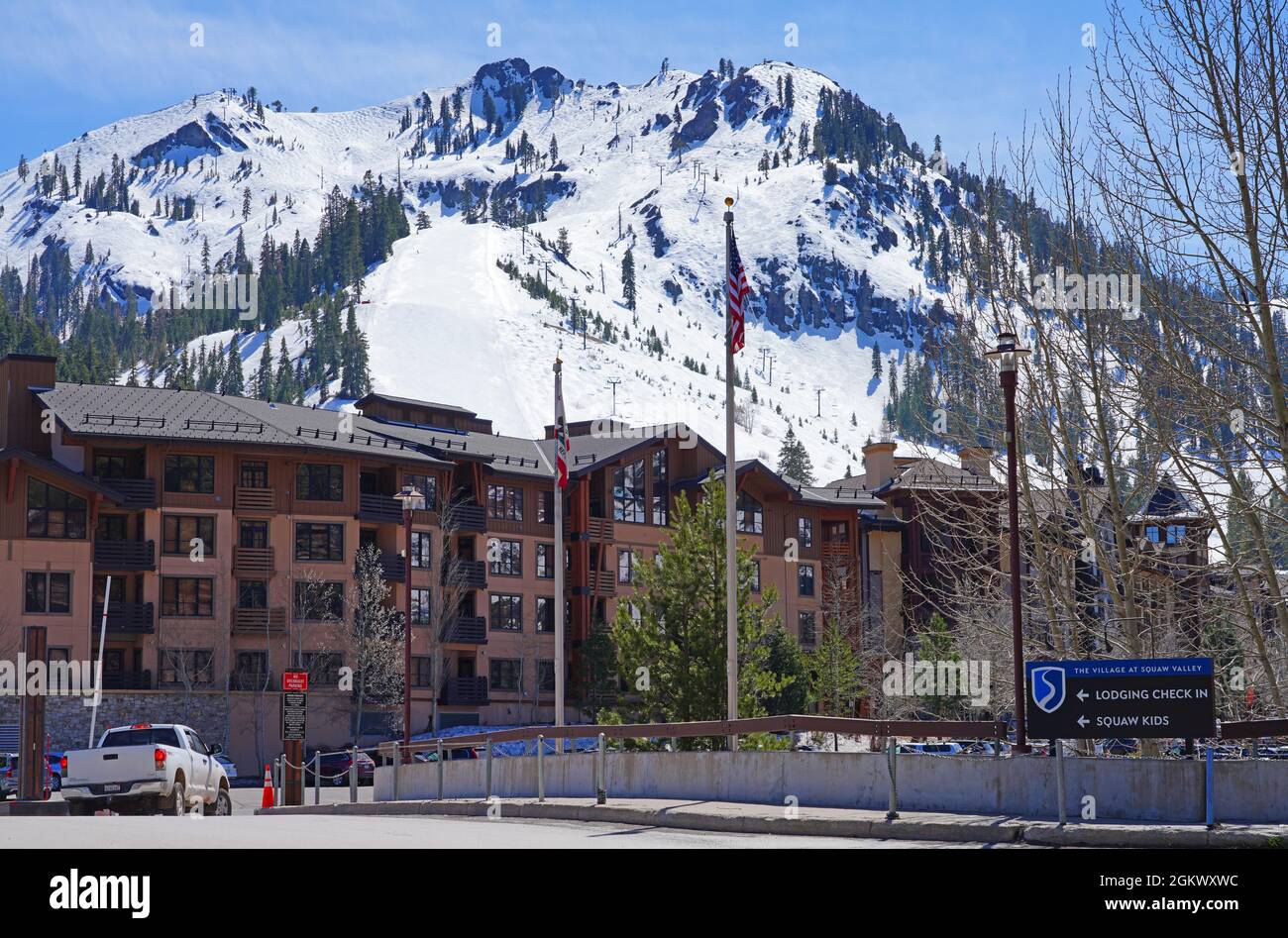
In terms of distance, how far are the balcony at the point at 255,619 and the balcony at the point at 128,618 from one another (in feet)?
11.3

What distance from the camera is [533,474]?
7712cm

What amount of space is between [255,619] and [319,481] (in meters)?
6.69

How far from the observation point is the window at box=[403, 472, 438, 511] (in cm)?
7288

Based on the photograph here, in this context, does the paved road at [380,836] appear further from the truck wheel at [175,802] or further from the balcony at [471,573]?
the balcony at [471,573]

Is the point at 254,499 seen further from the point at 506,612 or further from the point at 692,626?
the point at 692,626

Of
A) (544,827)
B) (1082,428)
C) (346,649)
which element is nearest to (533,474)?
(346,649)

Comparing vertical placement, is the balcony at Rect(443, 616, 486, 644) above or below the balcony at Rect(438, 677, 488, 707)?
above

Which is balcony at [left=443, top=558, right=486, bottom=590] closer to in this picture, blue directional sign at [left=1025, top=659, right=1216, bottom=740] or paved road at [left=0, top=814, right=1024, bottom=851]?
paved road at [left=0, top=814, right=1024, bottom=851]

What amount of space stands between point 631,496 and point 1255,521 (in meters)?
59.1

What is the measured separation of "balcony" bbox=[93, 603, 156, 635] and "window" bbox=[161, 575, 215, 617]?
1045 millimetres

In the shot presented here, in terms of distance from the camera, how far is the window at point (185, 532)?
218 feet

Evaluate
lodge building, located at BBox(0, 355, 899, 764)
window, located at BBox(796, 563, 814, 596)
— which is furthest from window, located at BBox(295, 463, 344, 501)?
window, located at BBox(796, 563, 814, 596)
